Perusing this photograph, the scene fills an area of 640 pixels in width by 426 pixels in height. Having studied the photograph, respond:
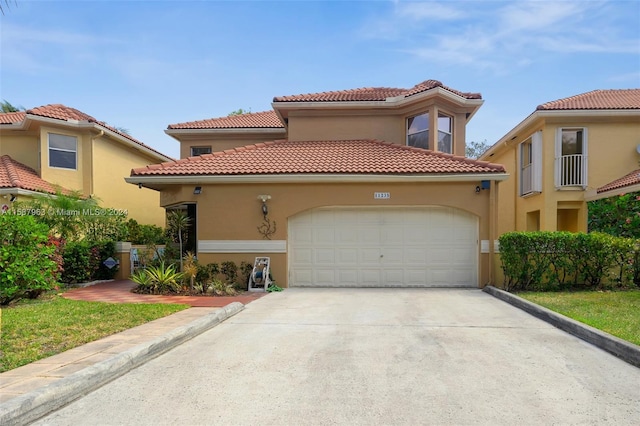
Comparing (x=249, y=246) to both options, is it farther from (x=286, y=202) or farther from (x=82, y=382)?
(x=82, y=382)

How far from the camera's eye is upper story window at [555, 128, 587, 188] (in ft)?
47.1

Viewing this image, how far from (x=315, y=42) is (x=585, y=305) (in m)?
9.61

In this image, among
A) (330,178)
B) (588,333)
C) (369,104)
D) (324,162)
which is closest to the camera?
(588,333)

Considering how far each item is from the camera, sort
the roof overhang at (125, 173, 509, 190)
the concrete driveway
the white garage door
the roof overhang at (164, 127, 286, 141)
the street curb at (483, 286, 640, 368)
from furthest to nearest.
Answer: the roof overhang at (164, 127, 286, 141) → the white garage door → the roof overhang at (125, 173, 509, 190) → the street curb at (483, 286, 640, 368) → the concrete driveway

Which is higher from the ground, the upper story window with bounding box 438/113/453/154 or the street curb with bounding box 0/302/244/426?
the upper story window with bounding box 438/113/453/154

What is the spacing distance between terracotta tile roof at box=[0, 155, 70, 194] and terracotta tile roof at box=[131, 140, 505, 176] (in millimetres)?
5855

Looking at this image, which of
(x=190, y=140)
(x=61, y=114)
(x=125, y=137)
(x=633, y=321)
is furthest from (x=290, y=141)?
(x=633, y=321)

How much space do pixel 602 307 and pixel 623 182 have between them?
7.48 metres

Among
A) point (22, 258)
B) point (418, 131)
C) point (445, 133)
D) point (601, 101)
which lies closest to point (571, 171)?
point (601, 101)

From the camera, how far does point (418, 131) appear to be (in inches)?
562

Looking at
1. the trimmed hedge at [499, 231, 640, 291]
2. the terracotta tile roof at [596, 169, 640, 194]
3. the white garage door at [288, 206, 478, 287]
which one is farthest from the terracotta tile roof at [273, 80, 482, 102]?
the trimmed hedge at [499, 231, 640, 291]

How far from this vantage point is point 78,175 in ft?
54.6

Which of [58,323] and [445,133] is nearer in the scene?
[58,323]

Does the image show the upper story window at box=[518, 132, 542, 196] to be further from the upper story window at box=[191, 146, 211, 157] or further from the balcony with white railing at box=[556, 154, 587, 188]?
the upper story window at box=[191, 146, 211, 157]
